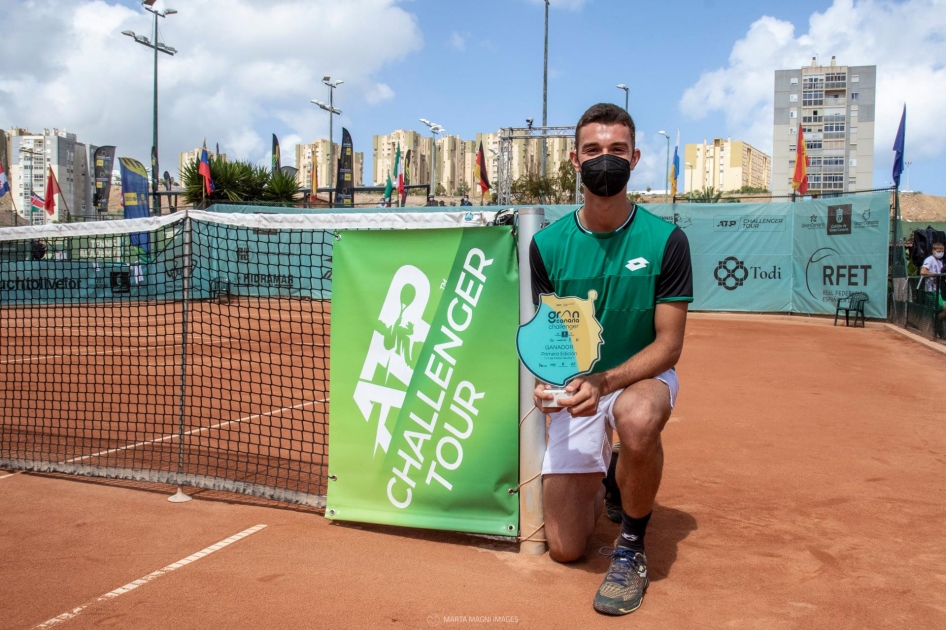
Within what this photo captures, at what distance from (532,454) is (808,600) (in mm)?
1289

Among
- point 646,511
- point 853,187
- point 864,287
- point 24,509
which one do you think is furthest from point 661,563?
point 853,187

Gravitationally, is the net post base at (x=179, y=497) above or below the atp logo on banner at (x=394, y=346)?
Result: below

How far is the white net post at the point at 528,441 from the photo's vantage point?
3465mm

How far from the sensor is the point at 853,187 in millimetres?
90125

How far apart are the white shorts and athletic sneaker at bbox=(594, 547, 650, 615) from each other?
0.38 metres

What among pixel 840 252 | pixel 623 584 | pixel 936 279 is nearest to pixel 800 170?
pixel 840 252

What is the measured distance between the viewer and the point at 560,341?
2.89 m

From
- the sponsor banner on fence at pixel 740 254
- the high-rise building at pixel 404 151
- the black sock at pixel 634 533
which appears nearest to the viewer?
the black sock at pixel 634 533

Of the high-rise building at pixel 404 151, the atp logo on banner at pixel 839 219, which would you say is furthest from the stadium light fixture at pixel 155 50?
the high-rise building at pixel 404 151

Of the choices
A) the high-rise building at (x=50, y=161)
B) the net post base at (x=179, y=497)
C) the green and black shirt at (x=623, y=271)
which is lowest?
the net post base at (x=179, y=497)

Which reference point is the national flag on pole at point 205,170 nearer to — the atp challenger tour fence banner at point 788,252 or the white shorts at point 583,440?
the atp challenger tour fence banner at point 788,252

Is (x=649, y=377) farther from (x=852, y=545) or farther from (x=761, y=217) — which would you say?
(x=761, y=217)

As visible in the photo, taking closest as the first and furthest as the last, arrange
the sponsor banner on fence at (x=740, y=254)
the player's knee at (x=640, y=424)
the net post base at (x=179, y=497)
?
1. the player's knee at (x=640, y=424)
2. the net post base at (x=179, y=497)
3. the sponsor banner on fence at (x=740, y=254)

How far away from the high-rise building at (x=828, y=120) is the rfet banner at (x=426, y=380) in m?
91.2
